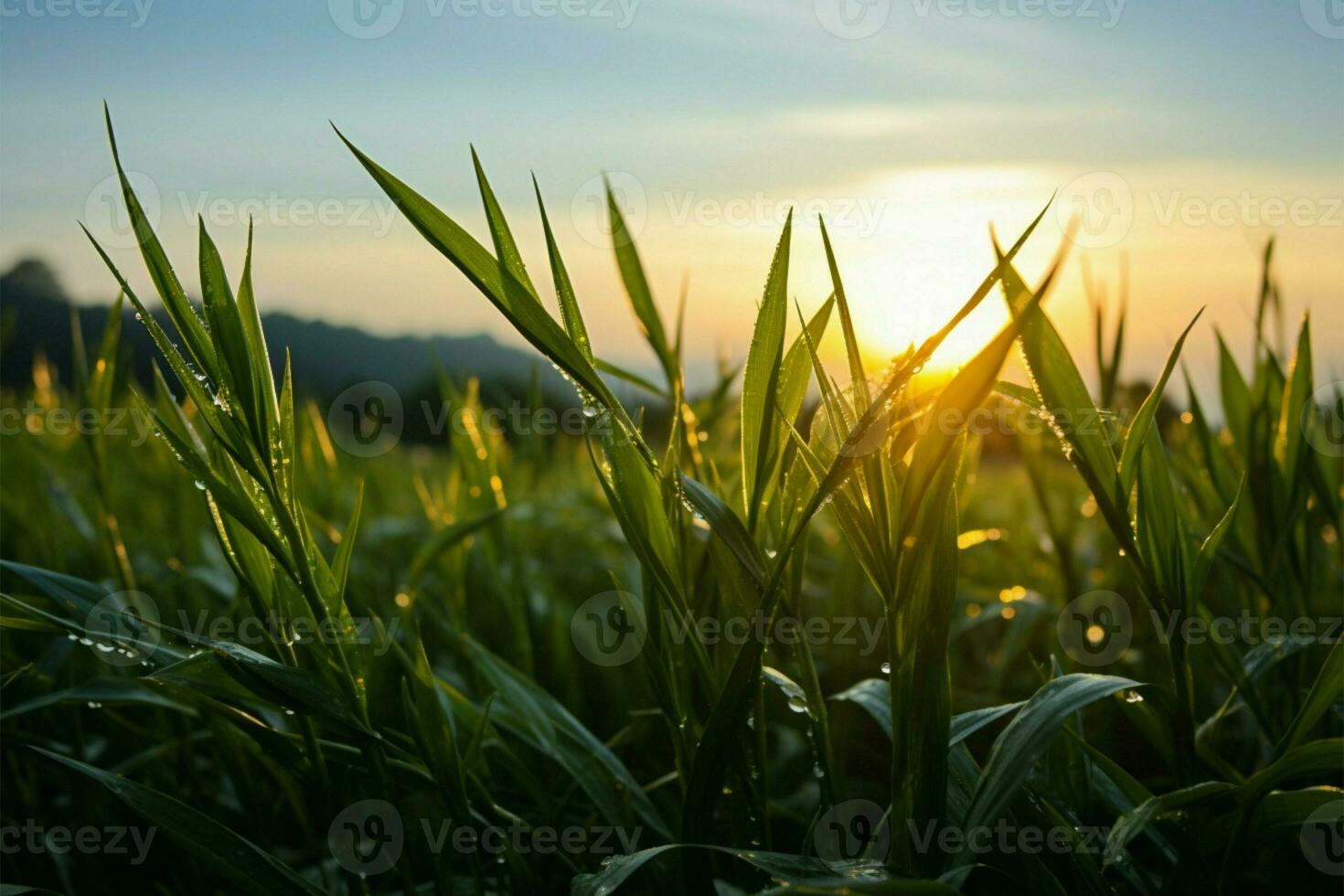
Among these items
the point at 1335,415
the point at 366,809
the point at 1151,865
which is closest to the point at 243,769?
the point at 366,809

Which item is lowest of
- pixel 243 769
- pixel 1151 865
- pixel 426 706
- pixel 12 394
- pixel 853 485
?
pixel 1151 865

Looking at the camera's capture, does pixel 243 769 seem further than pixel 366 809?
Yes

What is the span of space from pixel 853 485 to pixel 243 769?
70 centimetres

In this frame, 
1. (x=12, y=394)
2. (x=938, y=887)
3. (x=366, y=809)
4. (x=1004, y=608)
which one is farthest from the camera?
(x=12, y=394)

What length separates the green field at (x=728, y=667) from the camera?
55cm

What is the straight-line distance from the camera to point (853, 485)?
56cm

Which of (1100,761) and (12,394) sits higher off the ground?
(12,394)

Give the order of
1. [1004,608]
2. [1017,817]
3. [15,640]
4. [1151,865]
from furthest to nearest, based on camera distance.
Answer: [15,640] → [1004,608] → [1151,865] → [1017,817]

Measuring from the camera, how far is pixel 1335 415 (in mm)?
1334

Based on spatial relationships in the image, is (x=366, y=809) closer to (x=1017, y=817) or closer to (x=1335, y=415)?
(x=1017, y=817)

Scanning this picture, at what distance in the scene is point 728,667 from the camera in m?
0.65

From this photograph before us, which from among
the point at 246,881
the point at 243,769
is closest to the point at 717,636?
the point at 246,881

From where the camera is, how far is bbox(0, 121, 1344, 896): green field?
1.82 ft

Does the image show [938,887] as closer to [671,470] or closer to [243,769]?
[671,470]
